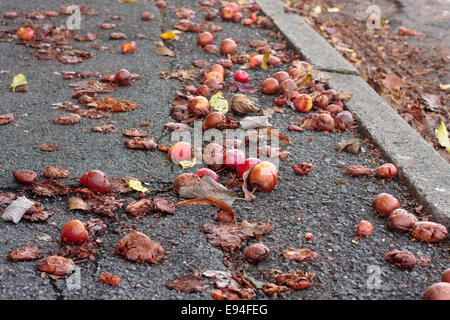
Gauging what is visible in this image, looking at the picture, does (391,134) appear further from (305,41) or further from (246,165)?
(305,41)

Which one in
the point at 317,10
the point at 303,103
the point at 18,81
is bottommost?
the point at 18,81

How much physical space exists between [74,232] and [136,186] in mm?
529

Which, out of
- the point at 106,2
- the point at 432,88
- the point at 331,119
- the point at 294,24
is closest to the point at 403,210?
the point at 331,119

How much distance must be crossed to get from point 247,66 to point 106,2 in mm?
2470

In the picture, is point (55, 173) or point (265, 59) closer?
point (55, 173)

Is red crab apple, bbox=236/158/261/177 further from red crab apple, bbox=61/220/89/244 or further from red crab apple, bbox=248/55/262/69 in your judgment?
red crab apple, bbox=248/55/262/69

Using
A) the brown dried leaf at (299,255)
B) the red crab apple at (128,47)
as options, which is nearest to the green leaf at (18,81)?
the red crab apple at (128,47)

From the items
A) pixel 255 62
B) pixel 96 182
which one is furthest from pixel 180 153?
pixel 255 62

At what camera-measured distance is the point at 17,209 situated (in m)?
2.39

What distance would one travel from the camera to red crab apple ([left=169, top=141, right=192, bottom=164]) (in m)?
2.96

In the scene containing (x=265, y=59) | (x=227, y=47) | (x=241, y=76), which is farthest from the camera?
(x=227, y=47)

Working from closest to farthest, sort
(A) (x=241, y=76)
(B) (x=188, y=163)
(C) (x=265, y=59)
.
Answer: (B) (x=188, y=163) → (A) (x=241, y=76) → (C) (x=265, y=59)

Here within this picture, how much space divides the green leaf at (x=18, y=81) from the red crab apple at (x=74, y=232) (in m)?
1.97
